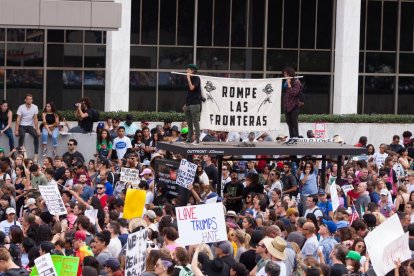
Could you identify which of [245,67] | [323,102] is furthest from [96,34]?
[323,102]

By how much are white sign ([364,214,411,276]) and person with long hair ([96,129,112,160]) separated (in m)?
13.8

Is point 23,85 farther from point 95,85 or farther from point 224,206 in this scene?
point 224,206

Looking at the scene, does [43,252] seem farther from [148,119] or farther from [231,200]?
[148,119]

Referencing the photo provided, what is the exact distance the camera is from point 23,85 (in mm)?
34750

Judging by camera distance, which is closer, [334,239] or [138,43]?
[334,239]

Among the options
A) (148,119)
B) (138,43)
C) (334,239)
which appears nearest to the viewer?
(334,239)

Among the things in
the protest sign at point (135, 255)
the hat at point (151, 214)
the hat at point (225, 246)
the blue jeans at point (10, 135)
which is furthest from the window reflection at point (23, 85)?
the protest sign at point (135, 255)

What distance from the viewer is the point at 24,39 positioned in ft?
113

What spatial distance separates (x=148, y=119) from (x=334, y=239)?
1666cm

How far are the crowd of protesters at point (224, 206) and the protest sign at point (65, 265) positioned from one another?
0.22m

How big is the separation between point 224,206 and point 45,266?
8.20 metres

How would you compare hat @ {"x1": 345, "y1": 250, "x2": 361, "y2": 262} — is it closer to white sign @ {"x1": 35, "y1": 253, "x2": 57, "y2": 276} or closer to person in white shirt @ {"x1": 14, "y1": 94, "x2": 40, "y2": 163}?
white sign @ {"x1": 35, "y1": 253, "x2": 57, "y2": 276}

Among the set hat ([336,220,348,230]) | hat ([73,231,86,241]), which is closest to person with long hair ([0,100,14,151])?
hat ([336,220,348,230])

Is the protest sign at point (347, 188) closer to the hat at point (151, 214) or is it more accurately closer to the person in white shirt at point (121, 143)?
the hat at point (151, 214)
